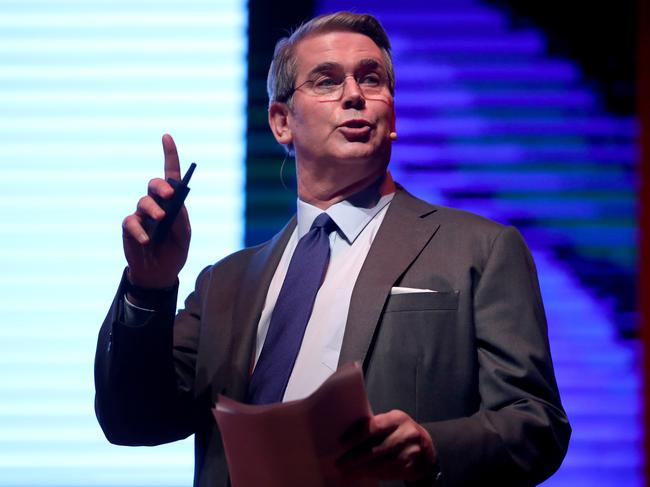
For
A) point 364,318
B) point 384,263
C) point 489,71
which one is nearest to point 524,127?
point 489,71

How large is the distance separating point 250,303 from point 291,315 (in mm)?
149

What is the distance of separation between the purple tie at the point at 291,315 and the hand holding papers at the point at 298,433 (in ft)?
1.11

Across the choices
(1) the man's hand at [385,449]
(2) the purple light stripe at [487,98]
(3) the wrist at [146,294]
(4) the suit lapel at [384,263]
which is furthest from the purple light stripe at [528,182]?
(1) the man's hand at [385,449]

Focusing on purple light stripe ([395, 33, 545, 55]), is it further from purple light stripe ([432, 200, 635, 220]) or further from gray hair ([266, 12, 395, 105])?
gray hair ([266, 12, 395, 105])

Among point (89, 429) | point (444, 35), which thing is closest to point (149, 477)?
point (89, 429)

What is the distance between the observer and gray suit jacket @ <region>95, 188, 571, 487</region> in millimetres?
1699

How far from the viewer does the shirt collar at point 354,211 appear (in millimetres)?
2082

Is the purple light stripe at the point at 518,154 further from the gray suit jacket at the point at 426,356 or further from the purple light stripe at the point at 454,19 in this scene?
the gray suit jacket at the point at 426,356

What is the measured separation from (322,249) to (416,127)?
1.09 meters

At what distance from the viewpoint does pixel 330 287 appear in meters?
1.97

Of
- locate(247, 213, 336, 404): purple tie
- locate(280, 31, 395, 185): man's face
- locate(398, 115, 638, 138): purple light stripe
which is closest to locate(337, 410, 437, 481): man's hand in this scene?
locate(247, 213, 336, 404): purple tie

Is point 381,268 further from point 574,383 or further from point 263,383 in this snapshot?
point 574,383

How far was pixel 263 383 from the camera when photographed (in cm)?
191

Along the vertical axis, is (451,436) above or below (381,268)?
below
